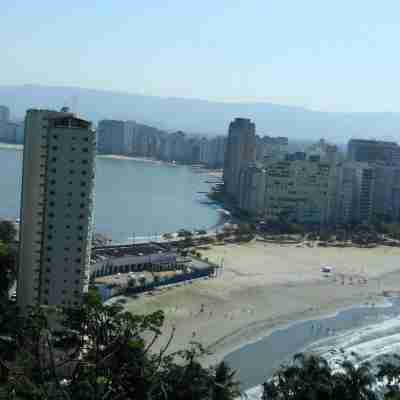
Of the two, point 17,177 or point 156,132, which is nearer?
point 17,177

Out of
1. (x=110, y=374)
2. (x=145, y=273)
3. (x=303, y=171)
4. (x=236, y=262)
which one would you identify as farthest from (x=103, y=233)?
(x=110, y=374)

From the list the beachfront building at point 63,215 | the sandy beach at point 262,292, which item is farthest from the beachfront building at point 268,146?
the beachfront building at point 63,215

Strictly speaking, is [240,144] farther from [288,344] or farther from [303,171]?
[288,344]

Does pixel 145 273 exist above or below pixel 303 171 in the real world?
below

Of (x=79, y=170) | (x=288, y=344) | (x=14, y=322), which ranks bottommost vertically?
(x=288, y=344)

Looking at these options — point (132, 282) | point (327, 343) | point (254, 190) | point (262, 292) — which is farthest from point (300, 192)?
point (327, 343)

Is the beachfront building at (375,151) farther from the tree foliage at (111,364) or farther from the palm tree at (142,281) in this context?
the tree foliage at (111,364)

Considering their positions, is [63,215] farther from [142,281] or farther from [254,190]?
[254,190]
